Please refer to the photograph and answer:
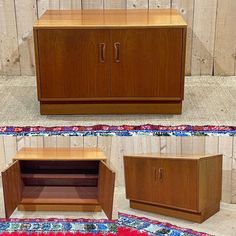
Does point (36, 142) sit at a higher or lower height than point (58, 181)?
higher

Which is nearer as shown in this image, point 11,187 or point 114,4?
point 11,187

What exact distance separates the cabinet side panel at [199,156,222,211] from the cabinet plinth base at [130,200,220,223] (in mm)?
31

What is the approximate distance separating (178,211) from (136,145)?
45 centimetres

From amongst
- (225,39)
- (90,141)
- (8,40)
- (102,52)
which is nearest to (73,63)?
(102,52)

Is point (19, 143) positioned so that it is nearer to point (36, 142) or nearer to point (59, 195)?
point (36, 142)

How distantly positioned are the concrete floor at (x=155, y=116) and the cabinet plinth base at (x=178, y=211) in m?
0.40

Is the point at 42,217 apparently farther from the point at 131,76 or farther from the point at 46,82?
the point at 131,76

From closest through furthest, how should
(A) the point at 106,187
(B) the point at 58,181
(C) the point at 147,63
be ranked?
(A) the point at 106,187
(C) the point at 147,63
(B) the point at 58,181

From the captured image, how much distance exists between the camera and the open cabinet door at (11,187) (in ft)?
6.43

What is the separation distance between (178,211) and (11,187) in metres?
0.82

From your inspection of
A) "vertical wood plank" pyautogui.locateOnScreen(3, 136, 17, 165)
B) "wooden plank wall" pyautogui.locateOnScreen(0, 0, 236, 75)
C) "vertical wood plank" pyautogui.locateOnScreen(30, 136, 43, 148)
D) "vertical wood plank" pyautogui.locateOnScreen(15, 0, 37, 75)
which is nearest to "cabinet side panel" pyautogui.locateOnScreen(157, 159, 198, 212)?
"vertical wood plank" pyautogui.locateOnScreen(30, 136, 43, 148)

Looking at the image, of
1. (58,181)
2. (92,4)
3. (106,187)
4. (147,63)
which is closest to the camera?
(106,187)

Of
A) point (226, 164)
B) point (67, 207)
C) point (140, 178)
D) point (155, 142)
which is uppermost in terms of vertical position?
point (155, 142)

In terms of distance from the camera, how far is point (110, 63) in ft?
7.38
